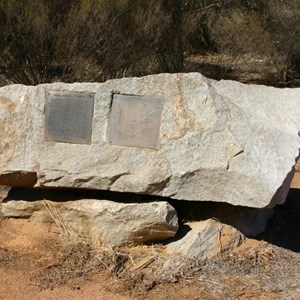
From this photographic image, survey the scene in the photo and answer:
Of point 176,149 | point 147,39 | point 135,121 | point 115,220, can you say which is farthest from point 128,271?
point 147,39

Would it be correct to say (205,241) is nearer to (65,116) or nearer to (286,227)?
(286,227)

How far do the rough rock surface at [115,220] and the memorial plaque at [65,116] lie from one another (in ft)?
1.67

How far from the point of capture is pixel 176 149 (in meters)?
4.38

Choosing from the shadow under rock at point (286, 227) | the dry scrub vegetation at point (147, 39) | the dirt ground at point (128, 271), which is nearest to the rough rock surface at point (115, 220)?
the dirt ground at point (128, 271)

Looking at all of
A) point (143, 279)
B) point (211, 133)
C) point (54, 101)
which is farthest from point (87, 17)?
point (143, 279)

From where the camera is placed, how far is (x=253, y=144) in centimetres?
432

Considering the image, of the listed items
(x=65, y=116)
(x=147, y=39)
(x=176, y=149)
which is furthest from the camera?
(x=147, y=39)

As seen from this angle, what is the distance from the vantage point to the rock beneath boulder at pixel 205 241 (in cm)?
441

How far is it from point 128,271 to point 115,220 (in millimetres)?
398

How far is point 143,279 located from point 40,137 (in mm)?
1329

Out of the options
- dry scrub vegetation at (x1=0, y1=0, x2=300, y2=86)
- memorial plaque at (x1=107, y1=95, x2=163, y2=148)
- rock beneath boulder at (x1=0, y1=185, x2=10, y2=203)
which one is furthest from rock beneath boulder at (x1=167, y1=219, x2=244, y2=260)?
dry scrub vegetation at (x1=0, y1=0, x2=300, y2=86)

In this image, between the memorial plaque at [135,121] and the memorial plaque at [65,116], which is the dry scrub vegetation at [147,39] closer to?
the memorial plaque at [65,116]

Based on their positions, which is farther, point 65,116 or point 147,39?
point 147,39

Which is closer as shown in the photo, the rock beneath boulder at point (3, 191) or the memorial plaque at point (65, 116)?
the memorial plaque at point (65, 116)
